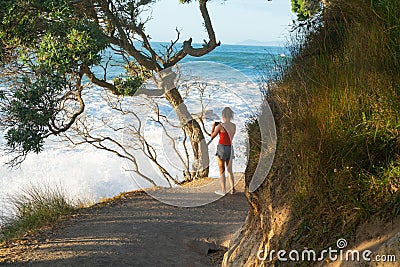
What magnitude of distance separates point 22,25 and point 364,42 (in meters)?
4.41

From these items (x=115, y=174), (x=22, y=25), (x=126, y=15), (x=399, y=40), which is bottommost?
(x=115, y=174)

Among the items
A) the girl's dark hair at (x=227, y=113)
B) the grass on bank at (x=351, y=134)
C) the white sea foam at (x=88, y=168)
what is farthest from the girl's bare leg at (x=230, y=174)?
the grass on bank at (x=351, y=134)

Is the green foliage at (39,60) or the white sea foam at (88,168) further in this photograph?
the white sea foam at (88,168)

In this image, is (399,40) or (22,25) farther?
(22,25)

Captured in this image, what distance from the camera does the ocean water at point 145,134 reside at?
6587 millimetres

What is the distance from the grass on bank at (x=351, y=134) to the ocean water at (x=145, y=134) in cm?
153

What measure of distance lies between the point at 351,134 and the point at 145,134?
10.3m

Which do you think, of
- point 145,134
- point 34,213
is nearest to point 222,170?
point 34,213

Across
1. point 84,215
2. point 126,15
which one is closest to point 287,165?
point 84,215

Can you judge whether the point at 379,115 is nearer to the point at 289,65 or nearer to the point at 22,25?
the point at 289,65

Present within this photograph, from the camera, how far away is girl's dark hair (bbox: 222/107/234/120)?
8258 mm

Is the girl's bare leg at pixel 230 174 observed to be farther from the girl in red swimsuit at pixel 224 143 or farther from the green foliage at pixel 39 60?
the green foliage at pixel 39 60

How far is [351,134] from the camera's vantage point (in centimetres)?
386

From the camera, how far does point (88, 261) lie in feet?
20.1
